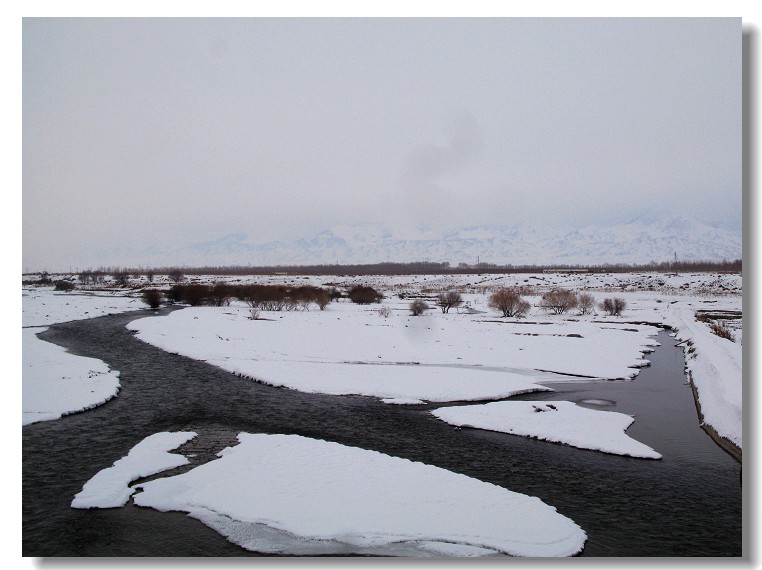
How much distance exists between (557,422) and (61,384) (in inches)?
548

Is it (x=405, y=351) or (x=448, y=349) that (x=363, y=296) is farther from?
(x=405, y=351)

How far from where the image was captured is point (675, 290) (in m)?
56.8

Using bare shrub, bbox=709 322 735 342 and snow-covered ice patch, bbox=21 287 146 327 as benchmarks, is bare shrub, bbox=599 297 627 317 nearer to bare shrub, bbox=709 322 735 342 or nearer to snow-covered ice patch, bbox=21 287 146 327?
bare shrub, bbox=709 322 735 342

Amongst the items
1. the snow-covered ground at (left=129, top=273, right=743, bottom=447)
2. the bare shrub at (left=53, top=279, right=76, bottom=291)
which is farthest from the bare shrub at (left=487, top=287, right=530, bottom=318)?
the bare shrub at (left=53, top=279, right=76, bottom=291)

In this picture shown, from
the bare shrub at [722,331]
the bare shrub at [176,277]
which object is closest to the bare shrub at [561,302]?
the bare shrub at [722,331]

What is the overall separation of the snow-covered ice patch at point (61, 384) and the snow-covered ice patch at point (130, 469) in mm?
3712

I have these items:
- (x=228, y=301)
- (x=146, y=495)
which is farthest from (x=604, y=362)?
(x=228, y=301)

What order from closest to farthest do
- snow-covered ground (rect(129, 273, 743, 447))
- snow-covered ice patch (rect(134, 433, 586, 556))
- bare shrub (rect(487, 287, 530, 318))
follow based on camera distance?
1. snow-covered ice patch (rect(134, 433, 586, 556))
2. snow-covered ground (rect(129, 273, 743, 447))
3. bare shrub (rect(487, 287, 530, 318))

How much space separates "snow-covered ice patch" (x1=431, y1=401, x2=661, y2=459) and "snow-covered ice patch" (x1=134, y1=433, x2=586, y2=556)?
348 centimetres

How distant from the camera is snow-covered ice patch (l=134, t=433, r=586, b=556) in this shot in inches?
302

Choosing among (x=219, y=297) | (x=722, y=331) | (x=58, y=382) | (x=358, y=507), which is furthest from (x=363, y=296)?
(x=358, y=507)

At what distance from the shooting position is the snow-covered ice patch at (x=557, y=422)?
11.8m

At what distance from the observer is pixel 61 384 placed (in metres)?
16.2

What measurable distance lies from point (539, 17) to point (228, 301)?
154 ft
